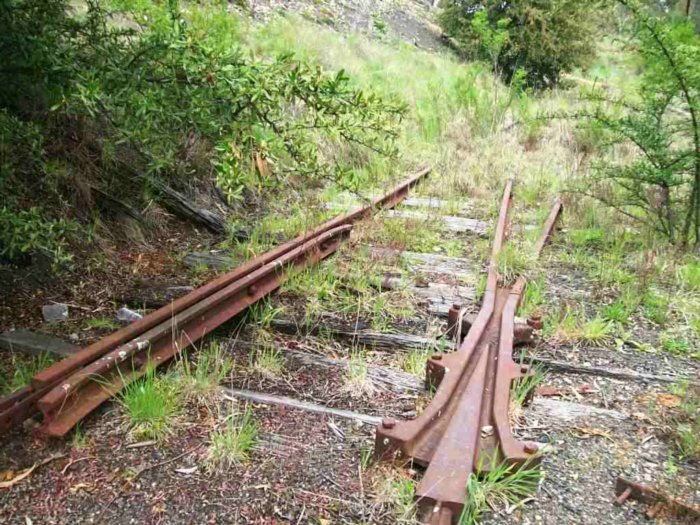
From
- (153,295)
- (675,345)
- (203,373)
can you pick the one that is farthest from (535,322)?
(153,295)

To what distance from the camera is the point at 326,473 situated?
6.44ft

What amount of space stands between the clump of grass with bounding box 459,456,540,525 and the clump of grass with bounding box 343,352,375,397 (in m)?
0.72

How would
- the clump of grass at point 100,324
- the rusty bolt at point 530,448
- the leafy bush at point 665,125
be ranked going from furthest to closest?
the leafy bush at point 665,125 → the clump of grass at point 100,324 → the rusty bolt at point 530,448

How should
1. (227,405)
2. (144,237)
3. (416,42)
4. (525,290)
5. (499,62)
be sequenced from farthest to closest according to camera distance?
(416,42), (499,62), (144,237), (525,290), (227,405)

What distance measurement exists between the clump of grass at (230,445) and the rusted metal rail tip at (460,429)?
45 centimetres

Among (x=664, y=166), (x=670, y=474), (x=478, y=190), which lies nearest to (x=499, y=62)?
(x=478, y=190)

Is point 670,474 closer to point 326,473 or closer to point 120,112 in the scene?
point 326,473

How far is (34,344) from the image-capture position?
2668mm

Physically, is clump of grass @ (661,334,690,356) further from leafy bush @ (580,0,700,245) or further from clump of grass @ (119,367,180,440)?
clump of grass @ (119,367,180,440)

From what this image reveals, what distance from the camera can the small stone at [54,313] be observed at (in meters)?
3.02

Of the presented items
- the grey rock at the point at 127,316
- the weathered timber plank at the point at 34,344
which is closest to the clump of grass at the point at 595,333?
the grey rock at the point at 127,316

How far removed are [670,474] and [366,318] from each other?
1.65 m

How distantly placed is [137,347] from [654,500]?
1929 millimetres

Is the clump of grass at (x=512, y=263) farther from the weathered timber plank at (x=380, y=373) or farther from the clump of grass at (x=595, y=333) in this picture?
the weathered timber plank at (x=380, y=373)
